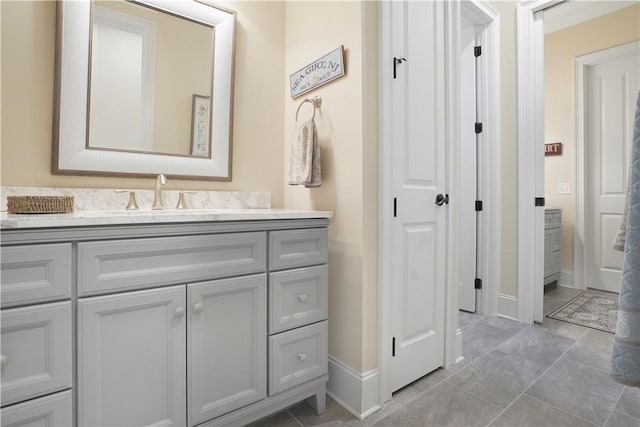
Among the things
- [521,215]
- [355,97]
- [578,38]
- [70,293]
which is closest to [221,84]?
[355,97]

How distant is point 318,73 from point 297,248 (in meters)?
0.91

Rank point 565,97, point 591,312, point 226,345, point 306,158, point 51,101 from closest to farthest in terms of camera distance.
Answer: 1. point 226,345
2. point 51,101
3. point 306,158
4. point 591,312
5. point 565,97

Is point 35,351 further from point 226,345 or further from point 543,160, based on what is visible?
point 543,160

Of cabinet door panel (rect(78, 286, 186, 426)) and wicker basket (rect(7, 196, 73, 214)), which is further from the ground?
wicker basket (rect(7, 196, 73, 214))

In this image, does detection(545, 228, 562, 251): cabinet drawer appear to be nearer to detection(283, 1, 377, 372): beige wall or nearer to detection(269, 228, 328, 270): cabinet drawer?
detection(283, 1, 377, 372): beige wall

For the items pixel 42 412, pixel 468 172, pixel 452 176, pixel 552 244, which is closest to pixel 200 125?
pixel 42 412

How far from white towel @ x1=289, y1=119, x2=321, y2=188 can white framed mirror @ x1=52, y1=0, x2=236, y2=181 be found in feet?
1.33

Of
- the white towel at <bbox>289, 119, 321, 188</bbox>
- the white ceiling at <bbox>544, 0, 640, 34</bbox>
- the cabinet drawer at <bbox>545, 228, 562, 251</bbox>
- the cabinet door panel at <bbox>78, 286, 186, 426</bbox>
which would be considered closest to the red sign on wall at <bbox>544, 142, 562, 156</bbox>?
the cabinet drawer at <bbox>545, 228, 562, 251</bbox>

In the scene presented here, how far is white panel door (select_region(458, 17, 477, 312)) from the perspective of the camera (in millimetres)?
2727

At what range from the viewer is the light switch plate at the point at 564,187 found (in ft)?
11.7

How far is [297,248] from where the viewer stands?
1386 mm

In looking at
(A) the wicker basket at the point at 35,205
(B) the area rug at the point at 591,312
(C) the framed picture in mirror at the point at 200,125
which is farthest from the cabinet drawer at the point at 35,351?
(B) the area rug at the point at 591,312

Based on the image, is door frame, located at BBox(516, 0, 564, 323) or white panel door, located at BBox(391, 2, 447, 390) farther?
door frame, located at BBox(516, 0, 564, 323)

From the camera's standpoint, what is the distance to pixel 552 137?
3668mm
